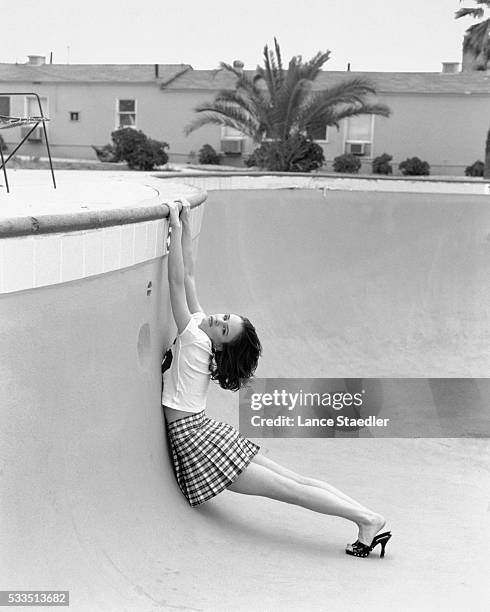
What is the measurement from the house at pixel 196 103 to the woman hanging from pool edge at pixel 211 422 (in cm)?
2545

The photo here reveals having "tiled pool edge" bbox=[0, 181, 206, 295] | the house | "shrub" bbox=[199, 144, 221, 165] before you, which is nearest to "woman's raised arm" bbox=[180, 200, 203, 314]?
"tiled pool edge" bbox=[0, 181, 206, 295]

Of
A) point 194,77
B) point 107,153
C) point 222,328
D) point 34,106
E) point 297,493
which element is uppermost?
point 194,77

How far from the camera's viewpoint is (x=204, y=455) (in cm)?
491

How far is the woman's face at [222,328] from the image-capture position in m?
4.77

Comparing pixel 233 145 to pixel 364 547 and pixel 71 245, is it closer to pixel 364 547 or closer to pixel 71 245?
pixel 364 547

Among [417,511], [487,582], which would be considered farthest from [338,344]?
[487,582]

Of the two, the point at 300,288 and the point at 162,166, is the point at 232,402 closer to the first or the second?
the point at 300,288

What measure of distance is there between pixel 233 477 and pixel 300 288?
7.16 m

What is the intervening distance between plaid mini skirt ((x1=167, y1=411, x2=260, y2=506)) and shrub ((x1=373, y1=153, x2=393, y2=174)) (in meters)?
26.5

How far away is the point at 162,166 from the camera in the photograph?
2909cm

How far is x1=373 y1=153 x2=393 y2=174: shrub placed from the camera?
30750 mm

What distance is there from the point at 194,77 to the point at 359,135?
5.89 meters

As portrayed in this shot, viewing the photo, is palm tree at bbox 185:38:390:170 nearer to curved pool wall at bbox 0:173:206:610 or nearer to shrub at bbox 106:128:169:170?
shrub at bbox 106:128:169:170

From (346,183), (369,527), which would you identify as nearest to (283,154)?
(346,183)
